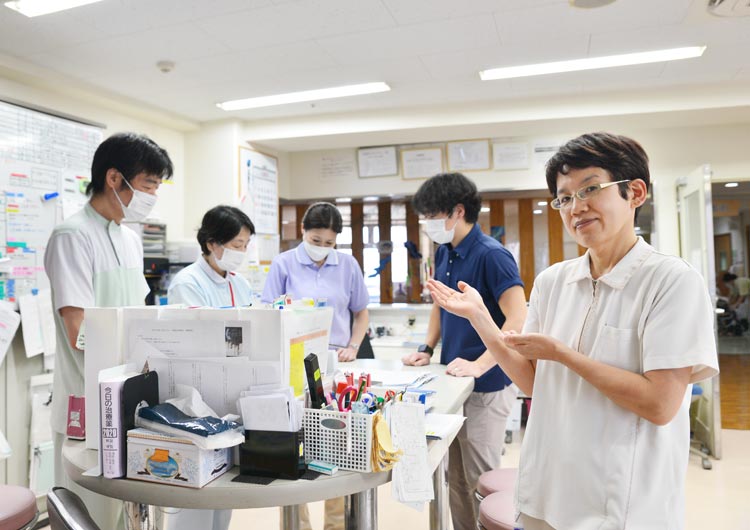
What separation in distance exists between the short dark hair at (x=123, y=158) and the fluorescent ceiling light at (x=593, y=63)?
8.20 ft

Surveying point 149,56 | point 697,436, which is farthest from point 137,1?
point 697,436

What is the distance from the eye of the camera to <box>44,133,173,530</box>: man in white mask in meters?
1.68

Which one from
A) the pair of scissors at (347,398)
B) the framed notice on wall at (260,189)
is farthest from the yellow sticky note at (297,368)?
the framed notice on wall at (260,189)

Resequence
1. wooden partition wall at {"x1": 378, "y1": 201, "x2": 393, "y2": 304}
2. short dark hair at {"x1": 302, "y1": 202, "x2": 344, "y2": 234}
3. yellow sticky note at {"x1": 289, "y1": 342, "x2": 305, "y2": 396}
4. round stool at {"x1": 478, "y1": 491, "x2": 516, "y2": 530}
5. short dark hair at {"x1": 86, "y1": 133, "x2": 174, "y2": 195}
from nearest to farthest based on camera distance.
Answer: yellow sticky note at {"x1": 289, "y1": 342, "x2": 305, "y2": 396} → round stool at {"x1": 478, "y1": 491, "x2": 516, "y2": 530} → short dark hair at {"x1": 86, "y1": 133, "x2": 174, "y2": 195} → short dark hair at {"x1": 302, "y1": 202, "x2": 344, "y2": 234} → wooden partition wall at {"x1": 378, "y1": 201, "x2": 393, "y2": 304}

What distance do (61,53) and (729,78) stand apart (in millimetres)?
4536

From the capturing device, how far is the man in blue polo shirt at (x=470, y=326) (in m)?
2.04

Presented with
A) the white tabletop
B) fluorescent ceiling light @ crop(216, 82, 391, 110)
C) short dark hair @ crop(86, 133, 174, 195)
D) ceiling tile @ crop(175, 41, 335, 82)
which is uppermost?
fluorescent ceiling light @ crop(216, 82, 391, 110)

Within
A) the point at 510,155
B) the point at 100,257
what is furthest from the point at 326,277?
the point at 510,155

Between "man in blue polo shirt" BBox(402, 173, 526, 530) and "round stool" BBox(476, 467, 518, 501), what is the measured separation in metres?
0.21

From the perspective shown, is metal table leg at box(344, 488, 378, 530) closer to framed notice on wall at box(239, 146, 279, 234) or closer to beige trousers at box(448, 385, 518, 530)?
beige trousers at box(448, 385, 518, 530)

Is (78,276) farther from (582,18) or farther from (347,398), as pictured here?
(582,18)

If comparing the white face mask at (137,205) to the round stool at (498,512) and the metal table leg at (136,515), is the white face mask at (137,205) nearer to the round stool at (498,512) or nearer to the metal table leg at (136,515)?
the metal table leg at (136,515)

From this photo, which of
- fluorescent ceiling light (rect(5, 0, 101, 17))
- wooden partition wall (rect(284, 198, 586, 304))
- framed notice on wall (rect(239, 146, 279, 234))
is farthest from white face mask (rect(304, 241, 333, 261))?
wooden partition wall (rect(284, 198, 586, 304))

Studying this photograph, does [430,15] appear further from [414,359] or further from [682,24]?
[414,359]
